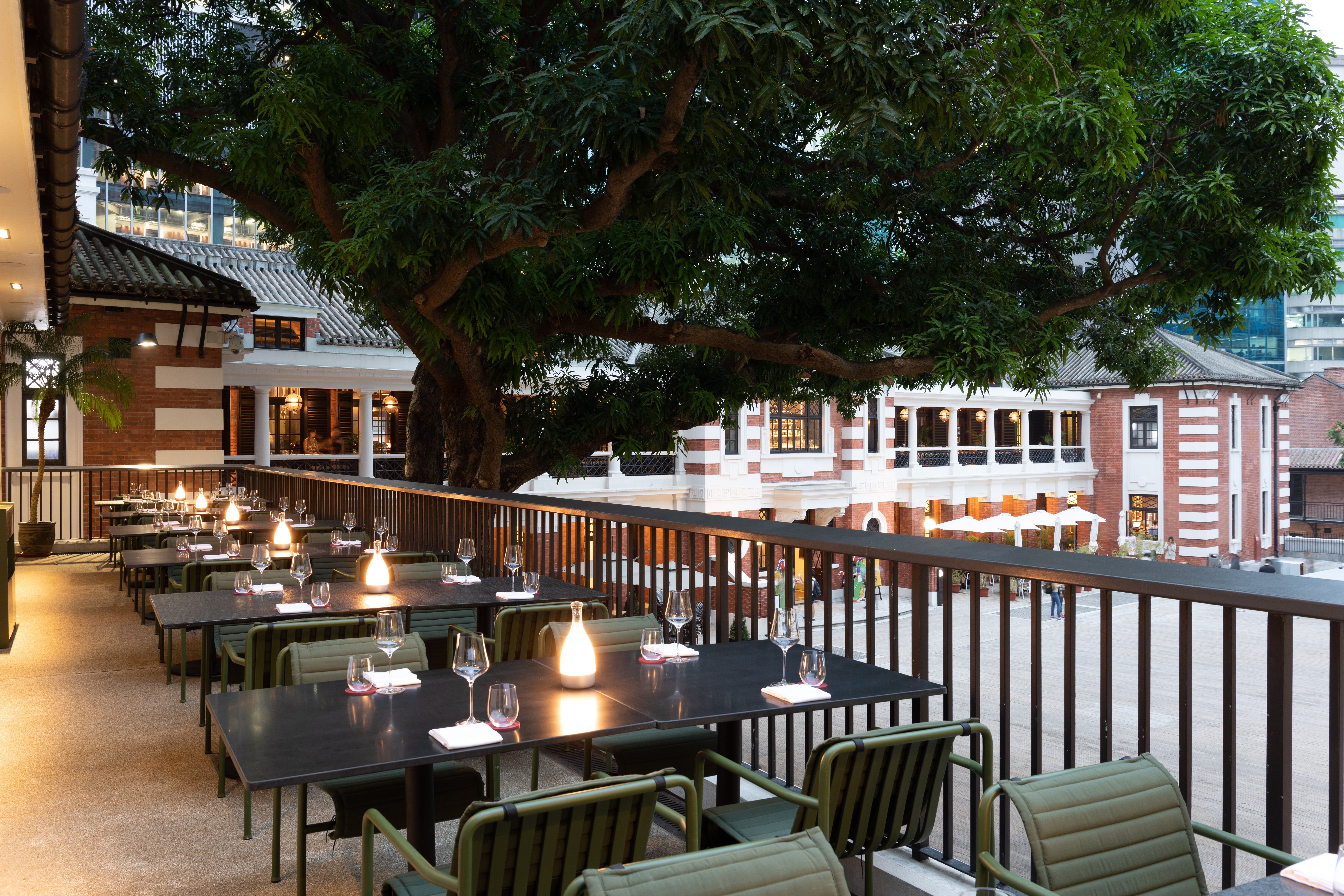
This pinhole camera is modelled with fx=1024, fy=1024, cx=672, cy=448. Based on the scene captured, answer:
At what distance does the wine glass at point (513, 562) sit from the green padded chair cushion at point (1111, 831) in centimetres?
379

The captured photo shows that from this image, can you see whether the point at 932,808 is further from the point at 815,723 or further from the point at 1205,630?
the point at 1205,630

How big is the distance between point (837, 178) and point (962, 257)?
4.63 feet

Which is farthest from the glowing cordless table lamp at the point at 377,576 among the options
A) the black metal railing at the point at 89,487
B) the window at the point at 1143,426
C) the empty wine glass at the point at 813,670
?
the window at the point at 1143,426

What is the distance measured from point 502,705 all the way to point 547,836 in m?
0.57

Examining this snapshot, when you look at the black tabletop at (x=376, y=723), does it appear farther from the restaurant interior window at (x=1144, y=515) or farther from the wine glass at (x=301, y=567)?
the restaurant interior window at (x=1144, y=515)

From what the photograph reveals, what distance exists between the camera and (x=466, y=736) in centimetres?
284

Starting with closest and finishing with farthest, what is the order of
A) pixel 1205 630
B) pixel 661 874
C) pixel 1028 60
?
pixel 661 874, pixel 1028 60, pixel 1205 630

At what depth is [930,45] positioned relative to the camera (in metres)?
5.51

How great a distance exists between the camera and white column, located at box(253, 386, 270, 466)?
21.3 metres

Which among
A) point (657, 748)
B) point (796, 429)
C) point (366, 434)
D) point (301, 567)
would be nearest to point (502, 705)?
point (657, 748)

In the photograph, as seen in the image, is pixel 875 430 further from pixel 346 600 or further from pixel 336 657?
pixel 336 657

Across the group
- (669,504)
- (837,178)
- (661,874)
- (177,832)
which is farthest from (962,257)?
(669,504)

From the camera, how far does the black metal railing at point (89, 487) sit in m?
14.6

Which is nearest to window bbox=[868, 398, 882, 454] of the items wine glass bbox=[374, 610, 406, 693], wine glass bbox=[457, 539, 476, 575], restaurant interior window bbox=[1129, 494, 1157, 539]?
restaurant interior window bbox=[1129, 494, 1157, 539]
